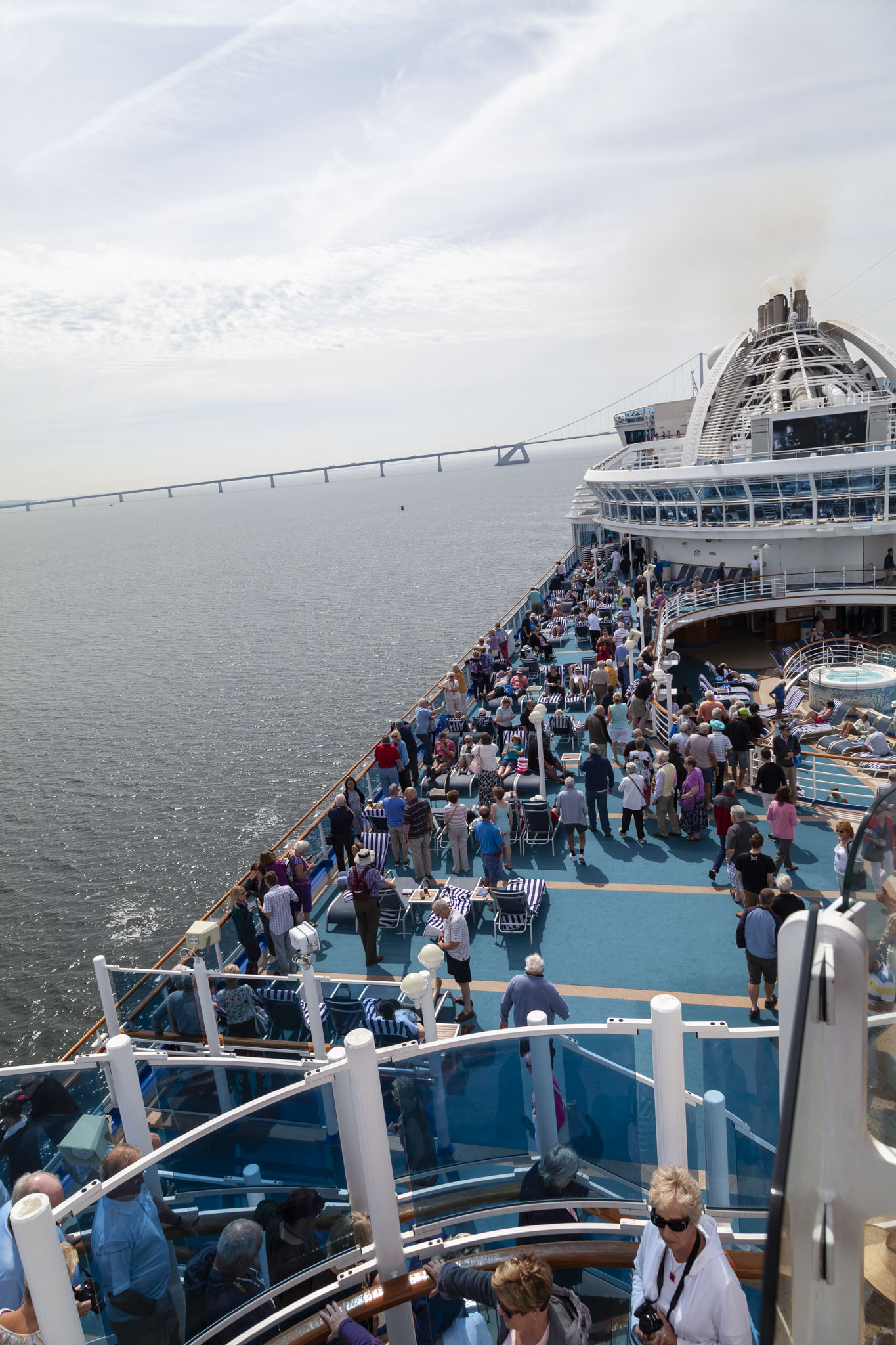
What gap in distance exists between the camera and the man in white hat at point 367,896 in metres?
9.35

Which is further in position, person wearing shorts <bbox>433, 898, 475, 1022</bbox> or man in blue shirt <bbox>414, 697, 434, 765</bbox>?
man in blue shirt <bbox>414, 697, 434, 765</bbox>

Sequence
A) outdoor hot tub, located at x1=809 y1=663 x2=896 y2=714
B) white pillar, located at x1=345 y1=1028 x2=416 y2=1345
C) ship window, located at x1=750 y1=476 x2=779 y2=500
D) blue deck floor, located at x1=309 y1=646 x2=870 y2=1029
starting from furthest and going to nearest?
ship window, located at x1=750 y1=476 x2=779 y2=500 < outdoor hot tub, located at x1=809 y1=663 x2=896 y2=714 < blue deck floor, located at x1=309 y1=646 x2=870 y2=1029 < white pillar, located at x1=345 y1=1028 x2=416 y2=1345

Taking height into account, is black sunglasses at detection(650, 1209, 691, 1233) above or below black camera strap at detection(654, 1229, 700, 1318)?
above

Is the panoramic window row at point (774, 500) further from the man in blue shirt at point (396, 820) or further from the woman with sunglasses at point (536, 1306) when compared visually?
the woman with sunglasses at point (536, 1306)

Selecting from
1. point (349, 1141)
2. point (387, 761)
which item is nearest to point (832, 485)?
point (387, 761)

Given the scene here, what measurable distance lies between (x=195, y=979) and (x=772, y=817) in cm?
687

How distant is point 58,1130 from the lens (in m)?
5.27

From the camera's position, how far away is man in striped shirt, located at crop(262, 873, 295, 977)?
9008mm

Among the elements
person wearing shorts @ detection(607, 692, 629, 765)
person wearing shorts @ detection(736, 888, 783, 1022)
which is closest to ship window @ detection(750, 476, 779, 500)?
person wearing shorts @ detection(607, 692, 629, 765)

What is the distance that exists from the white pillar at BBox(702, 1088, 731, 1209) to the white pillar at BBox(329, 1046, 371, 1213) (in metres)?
1.75

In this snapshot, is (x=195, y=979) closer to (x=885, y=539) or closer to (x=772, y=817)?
(x=772, y=817)

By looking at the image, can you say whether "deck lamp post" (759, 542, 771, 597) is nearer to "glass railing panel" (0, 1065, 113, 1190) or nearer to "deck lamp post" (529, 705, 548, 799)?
"deck lamp post" (529, 705, 548, 799)

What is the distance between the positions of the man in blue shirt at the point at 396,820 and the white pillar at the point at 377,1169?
23.0ft

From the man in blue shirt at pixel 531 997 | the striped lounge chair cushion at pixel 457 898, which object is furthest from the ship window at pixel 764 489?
the man in blue shirt at pixel 531 997
